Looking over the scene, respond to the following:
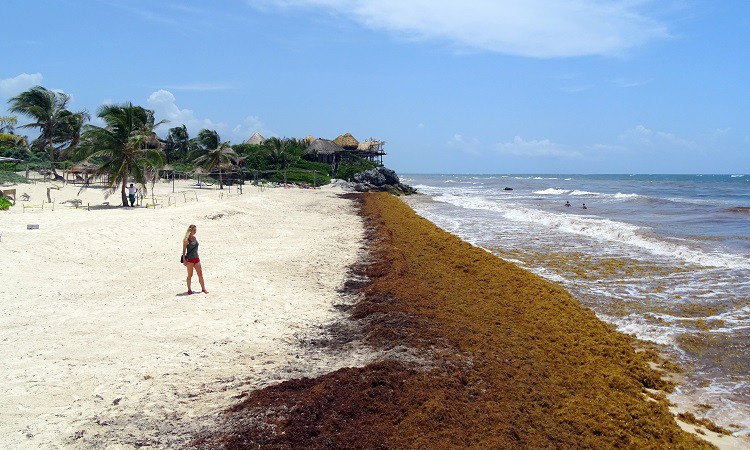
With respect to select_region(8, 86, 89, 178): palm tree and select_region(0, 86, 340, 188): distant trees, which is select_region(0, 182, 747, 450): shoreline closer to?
select_region(0, 86, 340, 188): distant trees

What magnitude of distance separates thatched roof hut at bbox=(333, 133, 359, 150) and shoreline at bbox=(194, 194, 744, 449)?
65539mm

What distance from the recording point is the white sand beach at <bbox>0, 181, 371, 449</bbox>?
183 inches

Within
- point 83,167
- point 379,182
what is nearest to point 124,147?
point 83,167

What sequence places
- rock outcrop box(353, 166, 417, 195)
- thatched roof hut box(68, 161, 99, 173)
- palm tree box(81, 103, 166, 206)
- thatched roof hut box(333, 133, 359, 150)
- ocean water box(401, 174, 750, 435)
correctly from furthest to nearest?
thatched roof hut box(333, 133, 359, 150) → rock outcrop box(353, 166, 417, 195) → thatched roof hut box(68, 161, 99, 173) → palm tree box(81, 103, 166, 206) → ocean water box(401, 174, 750, 435)

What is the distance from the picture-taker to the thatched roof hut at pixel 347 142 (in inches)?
2872

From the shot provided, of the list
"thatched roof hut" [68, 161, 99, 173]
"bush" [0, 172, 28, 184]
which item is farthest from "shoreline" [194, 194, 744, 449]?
"thatched roof hut" [68, 161, 99, 173]

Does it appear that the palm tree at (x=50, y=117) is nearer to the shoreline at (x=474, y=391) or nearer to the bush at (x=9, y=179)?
the bush at (x=9, y=179)

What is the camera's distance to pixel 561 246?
16750 millimetres

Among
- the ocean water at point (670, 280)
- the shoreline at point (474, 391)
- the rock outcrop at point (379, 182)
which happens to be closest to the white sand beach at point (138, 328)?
the shoreline at point (474, 391)

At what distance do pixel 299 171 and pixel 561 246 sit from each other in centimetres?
3978

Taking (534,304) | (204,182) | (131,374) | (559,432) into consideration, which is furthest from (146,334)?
(204,182)

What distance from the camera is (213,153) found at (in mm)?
40281

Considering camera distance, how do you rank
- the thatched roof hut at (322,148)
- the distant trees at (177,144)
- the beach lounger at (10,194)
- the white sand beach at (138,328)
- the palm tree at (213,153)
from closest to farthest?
the white sand beach at (138,328) → the beach lounger at (10,194) → the palm tree at (213,153) → the distant trees at (177,144) → the thatched roof hut at (322,148)

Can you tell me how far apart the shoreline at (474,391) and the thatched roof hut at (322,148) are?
193 feet
